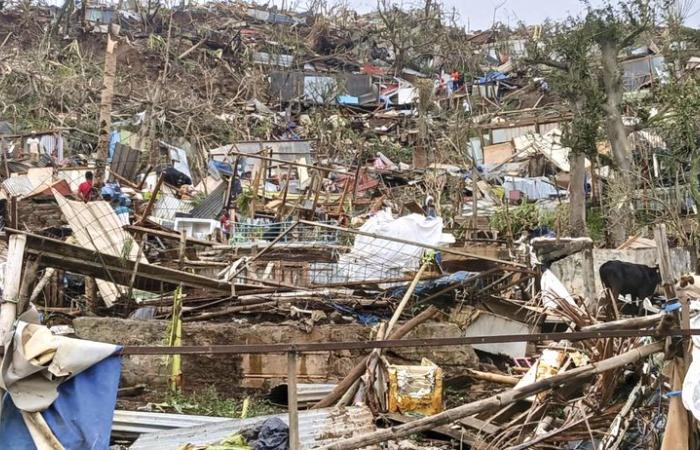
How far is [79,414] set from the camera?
3070mm

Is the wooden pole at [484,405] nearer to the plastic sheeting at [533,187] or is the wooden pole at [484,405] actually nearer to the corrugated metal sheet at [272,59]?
the plastic sheeting at [533,187]

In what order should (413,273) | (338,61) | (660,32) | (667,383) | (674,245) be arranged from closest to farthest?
(667,383) → (413,273) → (674,245) → (660,32) → (338,61)

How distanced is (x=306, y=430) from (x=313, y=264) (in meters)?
3.72

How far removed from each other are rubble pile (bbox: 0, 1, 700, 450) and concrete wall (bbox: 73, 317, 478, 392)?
24 millimetres

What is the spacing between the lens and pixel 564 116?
21.1 metres

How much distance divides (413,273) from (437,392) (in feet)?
6.97

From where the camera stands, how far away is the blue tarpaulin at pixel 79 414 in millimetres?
3016

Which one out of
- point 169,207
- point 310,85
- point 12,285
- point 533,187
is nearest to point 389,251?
point 12,285

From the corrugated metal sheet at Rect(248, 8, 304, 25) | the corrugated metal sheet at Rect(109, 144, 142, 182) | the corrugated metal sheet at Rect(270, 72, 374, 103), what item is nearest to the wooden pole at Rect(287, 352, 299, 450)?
the corrugated metal sheet at Rect(109, 144, 142, 182)

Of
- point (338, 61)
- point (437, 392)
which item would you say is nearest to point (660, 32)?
point (338, 61)

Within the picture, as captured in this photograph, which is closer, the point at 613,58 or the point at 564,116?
the point at 613,58

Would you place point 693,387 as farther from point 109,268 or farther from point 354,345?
point 109,268

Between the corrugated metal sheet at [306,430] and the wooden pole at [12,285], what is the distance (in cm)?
162

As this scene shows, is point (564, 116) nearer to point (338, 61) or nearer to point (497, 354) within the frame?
point (338, 61)
